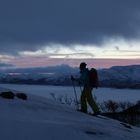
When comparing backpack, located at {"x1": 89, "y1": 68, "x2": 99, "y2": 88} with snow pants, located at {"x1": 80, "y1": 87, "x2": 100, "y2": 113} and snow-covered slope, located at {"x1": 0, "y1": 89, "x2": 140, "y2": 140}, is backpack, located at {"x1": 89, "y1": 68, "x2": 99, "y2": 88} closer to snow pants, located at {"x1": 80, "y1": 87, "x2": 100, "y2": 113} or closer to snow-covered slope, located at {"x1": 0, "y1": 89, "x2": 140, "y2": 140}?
snow pants, located at {"x1": 80, "y1": 87, "x2": 100, "y2": 113}

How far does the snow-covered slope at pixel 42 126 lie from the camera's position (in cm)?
1020

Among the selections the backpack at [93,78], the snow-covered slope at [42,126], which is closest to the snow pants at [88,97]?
the backpack at [93,78]

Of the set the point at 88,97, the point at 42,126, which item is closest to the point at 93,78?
the point at 88,97

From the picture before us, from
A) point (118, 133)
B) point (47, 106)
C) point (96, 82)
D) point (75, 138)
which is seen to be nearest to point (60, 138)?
point (75, 138)

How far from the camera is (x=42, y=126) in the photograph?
35.5ft

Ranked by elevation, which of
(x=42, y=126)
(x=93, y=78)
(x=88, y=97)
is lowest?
(x=42, y=126)

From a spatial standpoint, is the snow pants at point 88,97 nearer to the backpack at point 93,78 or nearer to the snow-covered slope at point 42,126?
the backpack at point 93,78

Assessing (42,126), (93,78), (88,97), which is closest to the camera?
(42,126)

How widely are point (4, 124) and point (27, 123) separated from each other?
61cm

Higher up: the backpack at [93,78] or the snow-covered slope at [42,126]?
the backpack at [93,78]

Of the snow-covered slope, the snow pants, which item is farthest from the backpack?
the snow-covered slope

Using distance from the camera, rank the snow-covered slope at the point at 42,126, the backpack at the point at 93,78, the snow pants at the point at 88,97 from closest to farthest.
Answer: the snow-covered slope at the point at 42,126 < the backpack at the point at 93,78 < the snow pants at the point at 88,97

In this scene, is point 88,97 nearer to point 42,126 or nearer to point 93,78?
point 93,78

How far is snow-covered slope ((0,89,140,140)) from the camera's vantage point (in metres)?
10.2
